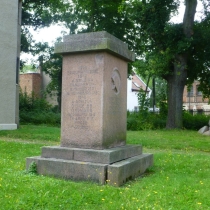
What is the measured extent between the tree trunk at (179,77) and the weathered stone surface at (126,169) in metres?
14.1

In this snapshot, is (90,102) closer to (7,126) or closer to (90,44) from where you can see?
(90,44)


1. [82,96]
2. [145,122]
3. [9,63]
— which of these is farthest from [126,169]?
[145,122]

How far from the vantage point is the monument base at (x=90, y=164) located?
6.22 m

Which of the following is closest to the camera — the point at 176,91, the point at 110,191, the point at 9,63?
the point at 110,191

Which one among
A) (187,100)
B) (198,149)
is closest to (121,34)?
(198,149)

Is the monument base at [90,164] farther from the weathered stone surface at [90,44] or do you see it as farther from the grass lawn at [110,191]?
the weathered stone surface at [90,44]

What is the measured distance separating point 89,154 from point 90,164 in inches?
11.1

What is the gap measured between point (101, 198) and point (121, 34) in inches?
902

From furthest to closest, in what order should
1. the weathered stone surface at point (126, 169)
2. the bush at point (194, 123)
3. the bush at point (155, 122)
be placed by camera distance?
the bush at point (194, 123) < the bush at point (155, 122) < the weathered stone surface at point (126, 169)

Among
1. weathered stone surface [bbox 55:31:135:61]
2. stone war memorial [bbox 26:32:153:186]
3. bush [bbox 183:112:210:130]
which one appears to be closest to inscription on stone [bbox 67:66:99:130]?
stone war memorial [bbox 26:32:153:186]

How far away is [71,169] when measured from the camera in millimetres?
6547

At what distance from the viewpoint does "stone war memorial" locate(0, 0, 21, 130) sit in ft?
61.0

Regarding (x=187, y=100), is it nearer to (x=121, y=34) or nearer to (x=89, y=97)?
(x=121, y=34)

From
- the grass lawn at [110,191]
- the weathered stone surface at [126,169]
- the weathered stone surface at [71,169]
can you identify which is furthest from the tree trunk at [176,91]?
the weathered stone surface at [71,169]
